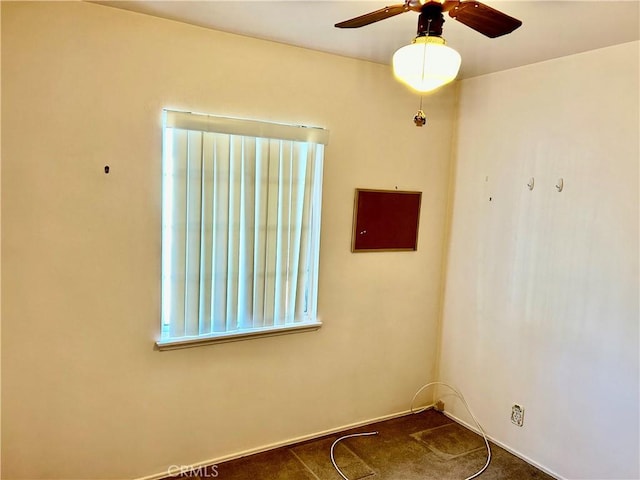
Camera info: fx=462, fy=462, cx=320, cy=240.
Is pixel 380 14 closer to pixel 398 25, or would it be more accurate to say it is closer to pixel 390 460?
Answer: pixel 398 25

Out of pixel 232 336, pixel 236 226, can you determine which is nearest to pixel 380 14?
pixel 236 226

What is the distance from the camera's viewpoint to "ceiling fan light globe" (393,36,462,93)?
5.04 ft

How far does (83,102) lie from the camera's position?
85.1 inches

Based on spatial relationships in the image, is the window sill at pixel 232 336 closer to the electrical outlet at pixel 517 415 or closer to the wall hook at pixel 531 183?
the electrical outlet at pixel 517 415

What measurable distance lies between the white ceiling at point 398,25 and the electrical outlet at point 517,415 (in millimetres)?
2107

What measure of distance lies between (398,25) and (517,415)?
2.40 m

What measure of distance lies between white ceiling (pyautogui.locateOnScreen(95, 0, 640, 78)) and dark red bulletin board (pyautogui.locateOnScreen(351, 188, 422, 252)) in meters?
0.90

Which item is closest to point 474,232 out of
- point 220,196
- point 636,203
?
point 636,203

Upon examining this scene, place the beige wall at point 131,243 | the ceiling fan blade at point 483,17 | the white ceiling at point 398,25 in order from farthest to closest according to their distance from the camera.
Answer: the beige wall at point 131,243 → the white ceiling at point 398,25 → the ceiling fan blade at point 483,17

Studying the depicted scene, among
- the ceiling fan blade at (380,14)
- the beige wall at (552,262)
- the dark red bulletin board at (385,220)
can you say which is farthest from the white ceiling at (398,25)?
the dark red bulletin board at (385,220)

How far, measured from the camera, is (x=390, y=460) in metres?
2.79

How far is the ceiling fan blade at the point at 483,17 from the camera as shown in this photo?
4.82 ft

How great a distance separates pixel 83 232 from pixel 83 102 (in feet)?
2.01

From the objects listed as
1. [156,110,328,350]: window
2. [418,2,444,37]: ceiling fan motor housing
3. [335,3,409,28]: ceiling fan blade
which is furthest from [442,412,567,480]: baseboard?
[335,3,409,28]: ceiling fan blade
